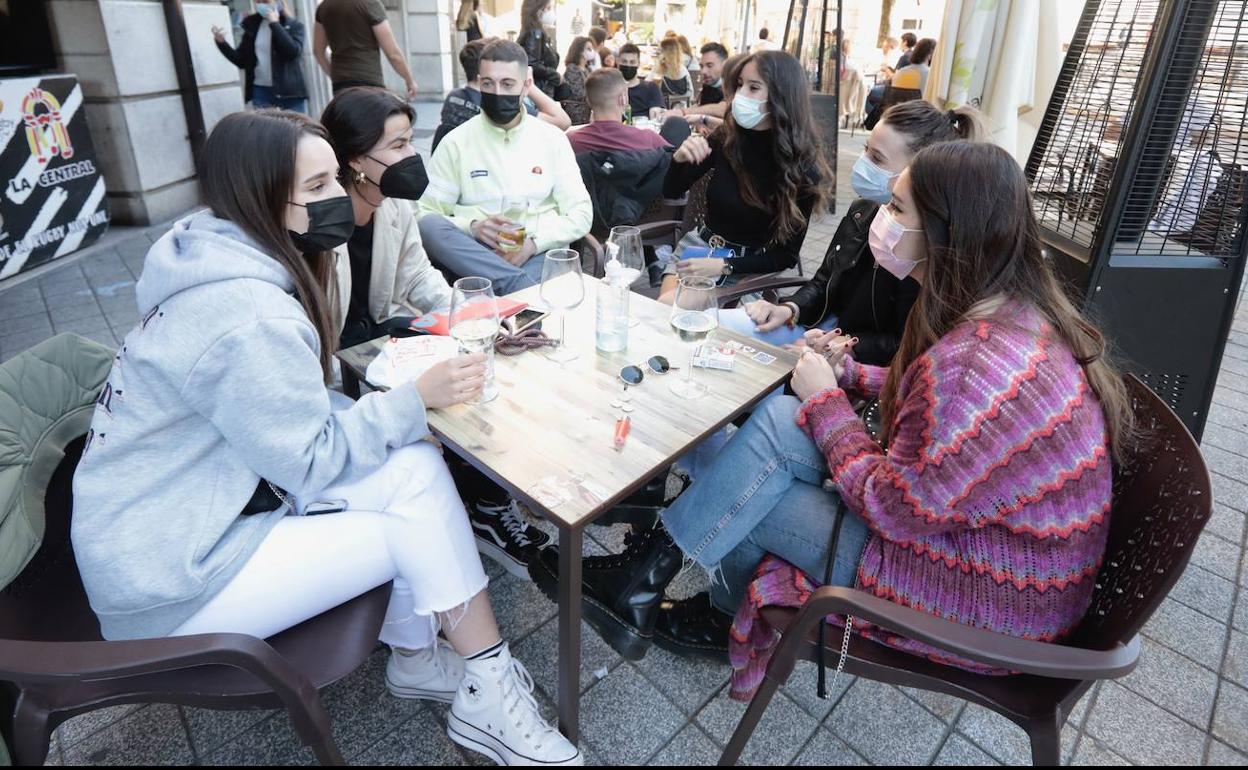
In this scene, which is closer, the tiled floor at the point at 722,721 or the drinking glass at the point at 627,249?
the tiled floor at the point at 722,721

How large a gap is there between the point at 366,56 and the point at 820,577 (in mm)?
6155

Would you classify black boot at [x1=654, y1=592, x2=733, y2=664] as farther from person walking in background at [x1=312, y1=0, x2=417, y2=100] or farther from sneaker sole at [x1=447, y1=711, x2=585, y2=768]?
person walking in background at [x1=312, y1=0, x2=417, y2=100]

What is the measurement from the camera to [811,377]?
1.87m

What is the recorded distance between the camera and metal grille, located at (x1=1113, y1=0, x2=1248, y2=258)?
8.18 ft

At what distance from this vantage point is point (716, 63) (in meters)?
7.62

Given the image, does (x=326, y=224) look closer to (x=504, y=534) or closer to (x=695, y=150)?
(x=504, y=534)

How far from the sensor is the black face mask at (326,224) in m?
1.73

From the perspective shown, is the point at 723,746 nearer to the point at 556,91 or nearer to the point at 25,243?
the point at 25,243

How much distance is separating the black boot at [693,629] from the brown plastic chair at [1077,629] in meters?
0.39

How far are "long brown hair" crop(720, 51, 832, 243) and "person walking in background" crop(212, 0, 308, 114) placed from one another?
4695 mm

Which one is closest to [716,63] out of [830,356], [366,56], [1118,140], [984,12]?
[366,56]

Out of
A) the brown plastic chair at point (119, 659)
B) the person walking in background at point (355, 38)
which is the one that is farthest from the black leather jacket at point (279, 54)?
the brown plastic chair at point (119, 659)

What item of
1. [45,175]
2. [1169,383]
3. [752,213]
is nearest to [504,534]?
[752,213]

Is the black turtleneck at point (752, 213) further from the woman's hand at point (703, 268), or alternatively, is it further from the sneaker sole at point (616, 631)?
the sneaker sole at point (616, 631)
